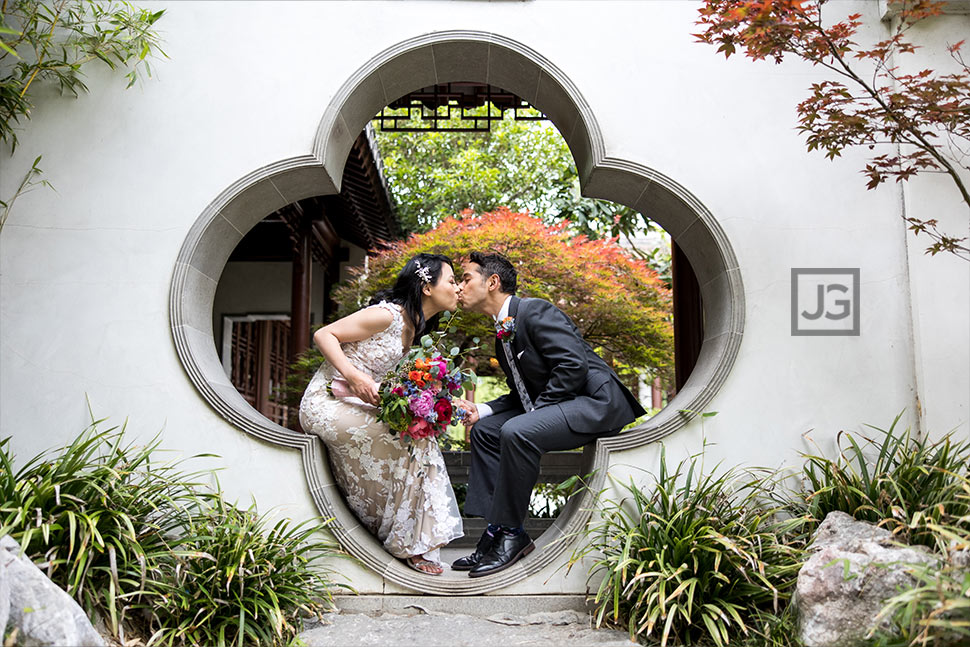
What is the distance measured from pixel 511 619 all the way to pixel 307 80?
101 inches

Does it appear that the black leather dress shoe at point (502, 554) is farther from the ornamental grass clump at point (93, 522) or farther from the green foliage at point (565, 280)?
the green foliage at point (565, 280)

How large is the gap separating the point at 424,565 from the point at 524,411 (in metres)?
0.85

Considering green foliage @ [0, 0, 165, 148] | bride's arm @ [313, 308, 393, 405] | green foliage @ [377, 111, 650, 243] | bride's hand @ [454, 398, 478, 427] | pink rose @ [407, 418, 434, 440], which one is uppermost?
green foliage @ [377, 111, 650, 243]

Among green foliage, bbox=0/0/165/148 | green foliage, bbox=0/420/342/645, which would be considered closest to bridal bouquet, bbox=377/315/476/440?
green foliage, bbox=0/420/342/645

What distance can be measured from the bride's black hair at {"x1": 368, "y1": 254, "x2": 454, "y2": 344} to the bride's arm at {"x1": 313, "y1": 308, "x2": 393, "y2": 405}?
144 mm

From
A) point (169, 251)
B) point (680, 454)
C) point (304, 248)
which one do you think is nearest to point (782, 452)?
point (680, 454)

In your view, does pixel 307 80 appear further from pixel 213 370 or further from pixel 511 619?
pixel 511 619

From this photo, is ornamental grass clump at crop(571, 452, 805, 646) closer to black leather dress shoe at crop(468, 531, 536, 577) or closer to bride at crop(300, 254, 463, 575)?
black leather dress shoe at crop(468, 531, 536, 577)

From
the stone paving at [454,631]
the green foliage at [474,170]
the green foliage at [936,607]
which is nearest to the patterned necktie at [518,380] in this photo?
the stone paving at [454,631]

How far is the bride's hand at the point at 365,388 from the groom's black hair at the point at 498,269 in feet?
2.58

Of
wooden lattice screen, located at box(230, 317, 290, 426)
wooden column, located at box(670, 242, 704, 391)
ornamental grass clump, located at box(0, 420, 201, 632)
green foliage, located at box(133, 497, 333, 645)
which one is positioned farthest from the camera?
wooden lattice screen, located at box(230, 317, 290, 426)

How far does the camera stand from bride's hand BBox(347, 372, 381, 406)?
3684 millimetres

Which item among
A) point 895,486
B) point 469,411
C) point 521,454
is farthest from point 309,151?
point 895,486

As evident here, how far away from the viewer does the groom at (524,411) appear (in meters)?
3.61
